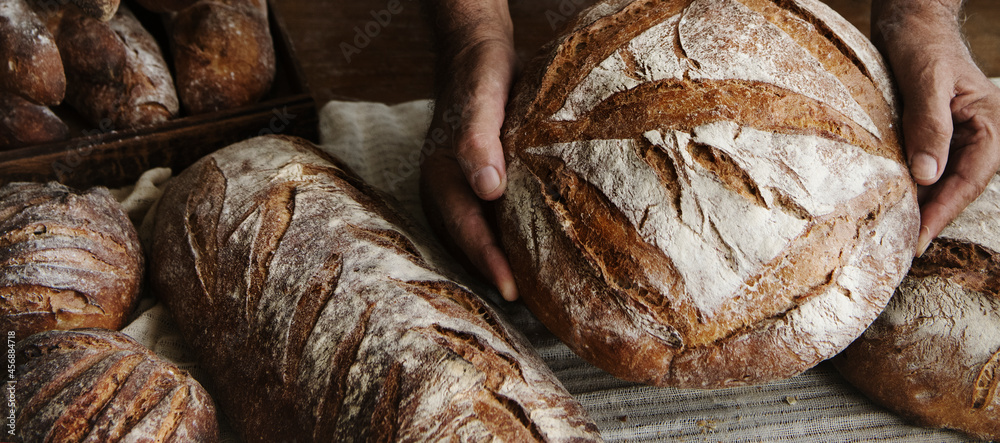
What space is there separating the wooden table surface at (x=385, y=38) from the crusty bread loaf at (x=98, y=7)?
1210 millimetres

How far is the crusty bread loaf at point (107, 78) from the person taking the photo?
189 centimetres

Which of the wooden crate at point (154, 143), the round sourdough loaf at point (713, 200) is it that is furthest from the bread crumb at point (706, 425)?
the wooden crate at point (154, 143)

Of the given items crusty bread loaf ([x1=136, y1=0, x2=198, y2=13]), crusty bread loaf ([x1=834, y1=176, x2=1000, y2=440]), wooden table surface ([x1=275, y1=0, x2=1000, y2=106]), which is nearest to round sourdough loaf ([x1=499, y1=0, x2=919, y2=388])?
crusty bread loaf ([x1=834, y1=176, x2=1000, y2=440])

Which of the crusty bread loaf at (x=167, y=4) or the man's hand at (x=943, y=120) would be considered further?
the crusty bread loaf at (x=167, y=4)

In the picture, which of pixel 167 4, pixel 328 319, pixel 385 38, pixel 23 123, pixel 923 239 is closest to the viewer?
pixel 328 319

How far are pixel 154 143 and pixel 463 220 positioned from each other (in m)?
1.16

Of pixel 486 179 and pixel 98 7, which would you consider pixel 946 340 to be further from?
pixel 98 7

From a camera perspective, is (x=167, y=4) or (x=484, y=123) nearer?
(x=484, y=123)

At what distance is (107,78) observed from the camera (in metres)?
1.91

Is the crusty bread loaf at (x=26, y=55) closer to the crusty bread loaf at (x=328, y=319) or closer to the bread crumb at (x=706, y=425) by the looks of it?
the crusty bread loaf at (x=328, y=319)

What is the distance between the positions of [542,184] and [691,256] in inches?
14.0

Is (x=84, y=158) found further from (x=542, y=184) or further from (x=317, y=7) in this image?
(x=317, y=7)

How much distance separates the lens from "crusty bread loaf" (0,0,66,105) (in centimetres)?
148

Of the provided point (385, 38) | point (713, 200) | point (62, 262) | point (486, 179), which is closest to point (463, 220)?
point (486, 179)
